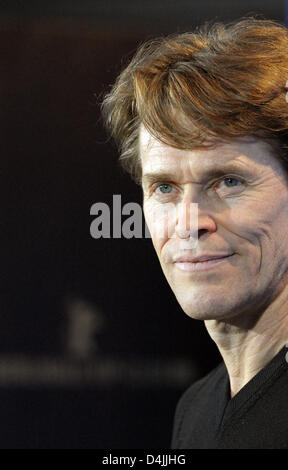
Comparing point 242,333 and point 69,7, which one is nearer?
point 242,333

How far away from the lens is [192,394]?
1.36 m

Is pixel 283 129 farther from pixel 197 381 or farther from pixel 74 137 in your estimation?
pixel 197 381

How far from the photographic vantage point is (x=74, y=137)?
135 centimetres

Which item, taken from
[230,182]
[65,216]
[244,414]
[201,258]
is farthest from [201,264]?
[65,216]

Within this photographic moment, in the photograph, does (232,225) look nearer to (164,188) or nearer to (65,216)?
(164,188)

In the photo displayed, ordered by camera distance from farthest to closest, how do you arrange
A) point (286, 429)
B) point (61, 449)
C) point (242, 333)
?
point (61, 449) → point (242, 333) → point (286, 429)

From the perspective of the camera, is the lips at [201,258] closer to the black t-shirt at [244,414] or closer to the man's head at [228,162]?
the man's head at [228,162]

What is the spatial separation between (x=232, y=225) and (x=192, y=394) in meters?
0.49

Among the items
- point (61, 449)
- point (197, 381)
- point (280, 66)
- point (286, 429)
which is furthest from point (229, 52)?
point (61, 449)

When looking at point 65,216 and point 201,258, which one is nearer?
point 201,258

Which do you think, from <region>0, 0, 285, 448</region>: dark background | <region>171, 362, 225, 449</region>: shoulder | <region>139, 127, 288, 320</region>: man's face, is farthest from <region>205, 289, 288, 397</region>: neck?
<region>0, 0, 285, 448</region>: dark background

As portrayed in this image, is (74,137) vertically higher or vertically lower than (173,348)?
higher

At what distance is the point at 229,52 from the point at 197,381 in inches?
27.7

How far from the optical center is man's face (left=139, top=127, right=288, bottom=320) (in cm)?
100
